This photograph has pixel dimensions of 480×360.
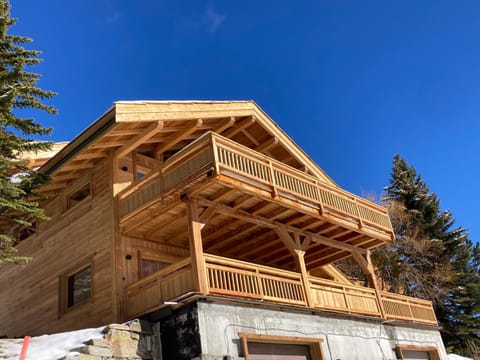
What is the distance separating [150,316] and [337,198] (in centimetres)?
754

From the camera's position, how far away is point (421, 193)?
35031 mm

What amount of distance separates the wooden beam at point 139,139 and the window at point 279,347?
680cm

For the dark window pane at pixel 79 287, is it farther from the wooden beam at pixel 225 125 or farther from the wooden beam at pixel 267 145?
the wooden beam at pixel 267 145

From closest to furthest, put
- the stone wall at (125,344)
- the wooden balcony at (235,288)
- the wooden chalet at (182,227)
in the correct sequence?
1. the stone wall at (125,344)
2. the wooden balcony at (235,288)
3. the wooden chalet at (182,227)

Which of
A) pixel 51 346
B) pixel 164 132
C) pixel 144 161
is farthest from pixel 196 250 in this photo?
pixel 164 132

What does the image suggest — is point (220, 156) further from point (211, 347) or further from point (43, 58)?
point (43, 58)

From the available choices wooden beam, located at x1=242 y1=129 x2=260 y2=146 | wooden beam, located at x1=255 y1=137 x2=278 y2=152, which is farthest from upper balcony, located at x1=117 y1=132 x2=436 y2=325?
wooden beam, located at x1=242 y1=129 x2=260 y2=146

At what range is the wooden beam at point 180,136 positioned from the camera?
54.1 feet

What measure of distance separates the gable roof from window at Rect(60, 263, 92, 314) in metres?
3.25

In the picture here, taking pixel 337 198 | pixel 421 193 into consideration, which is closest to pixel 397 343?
pixel 337 198

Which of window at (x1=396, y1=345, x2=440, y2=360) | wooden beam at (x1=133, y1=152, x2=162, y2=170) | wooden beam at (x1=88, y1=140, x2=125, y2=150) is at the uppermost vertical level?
wooden beam at (x1=133, y1=152, x2=162, y2=170)

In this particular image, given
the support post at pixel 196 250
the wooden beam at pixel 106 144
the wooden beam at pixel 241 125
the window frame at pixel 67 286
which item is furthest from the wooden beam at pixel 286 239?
the window frame at pixel 67 286

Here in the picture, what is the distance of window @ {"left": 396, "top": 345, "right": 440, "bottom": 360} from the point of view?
1709cm

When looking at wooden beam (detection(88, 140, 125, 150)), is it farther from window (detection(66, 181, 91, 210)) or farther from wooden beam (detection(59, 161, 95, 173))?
window (detection(66, 181, 91, 210))
